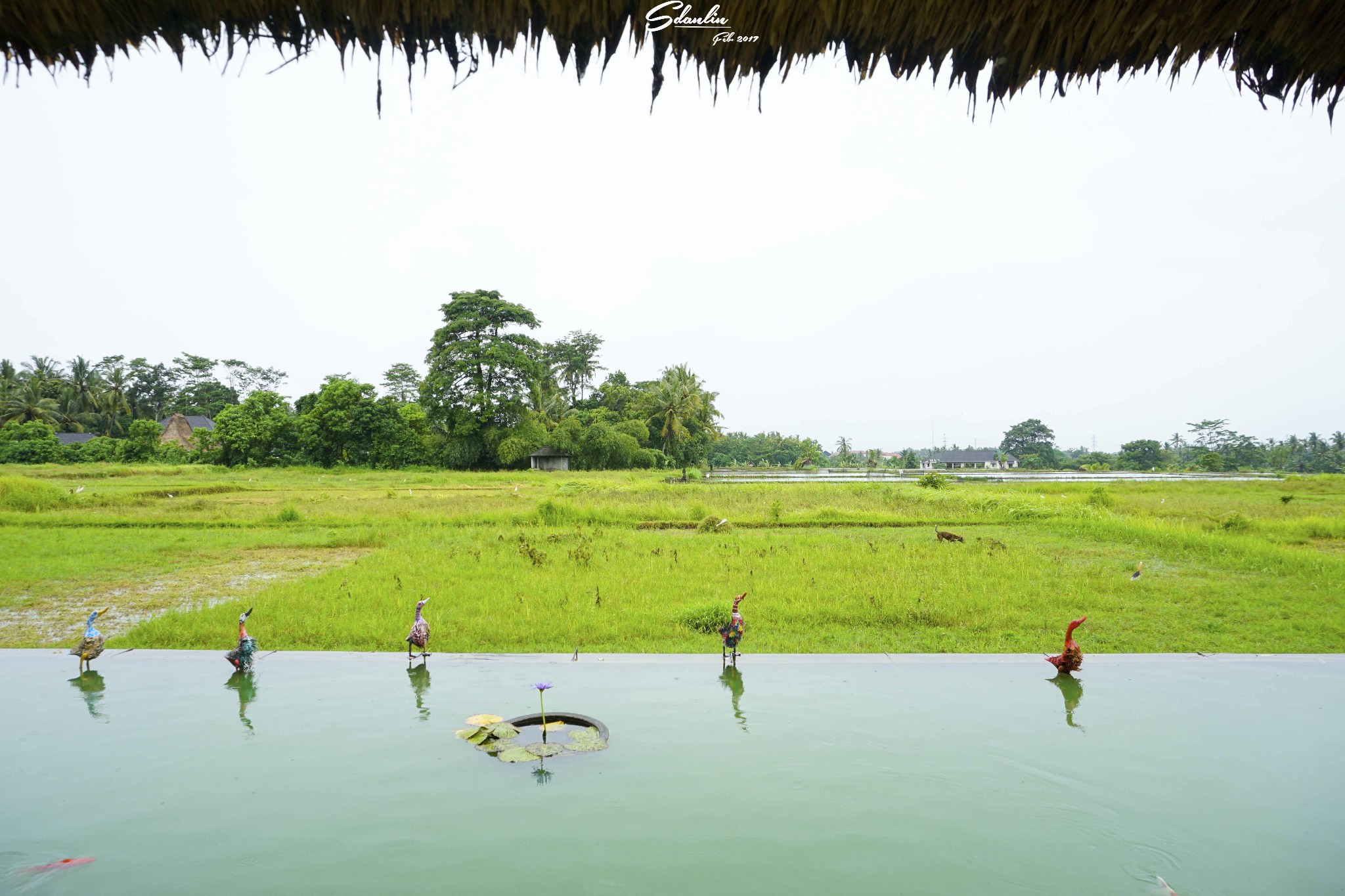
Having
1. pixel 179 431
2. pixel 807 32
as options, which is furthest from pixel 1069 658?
pixel 179 431

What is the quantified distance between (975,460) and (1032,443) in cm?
750

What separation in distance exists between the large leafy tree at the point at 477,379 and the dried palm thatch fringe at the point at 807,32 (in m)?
36.4

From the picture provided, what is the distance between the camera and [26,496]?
16891 mm

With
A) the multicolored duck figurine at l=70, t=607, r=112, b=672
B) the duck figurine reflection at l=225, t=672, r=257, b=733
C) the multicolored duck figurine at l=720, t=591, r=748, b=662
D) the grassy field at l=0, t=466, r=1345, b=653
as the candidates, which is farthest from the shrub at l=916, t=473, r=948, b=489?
the multicolored duck figurine at l=70, t=607, r=112, b=672

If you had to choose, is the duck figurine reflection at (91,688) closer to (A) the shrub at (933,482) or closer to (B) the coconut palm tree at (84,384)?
(A) the shrub at (933,482)

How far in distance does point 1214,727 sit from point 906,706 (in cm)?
157

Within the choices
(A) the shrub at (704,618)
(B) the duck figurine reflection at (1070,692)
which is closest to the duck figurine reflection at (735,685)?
(A) the shrub at (704,618)

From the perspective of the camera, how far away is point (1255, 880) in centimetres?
252

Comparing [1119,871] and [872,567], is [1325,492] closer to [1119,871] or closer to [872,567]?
[872,567]

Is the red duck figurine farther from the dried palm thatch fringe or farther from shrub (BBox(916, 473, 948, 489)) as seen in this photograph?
shrub (BBox(916, 473, 948, 489))

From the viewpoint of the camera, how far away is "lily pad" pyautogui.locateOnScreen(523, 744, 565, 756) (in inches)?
135

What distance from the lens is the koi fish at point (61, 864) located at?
250 centimetres

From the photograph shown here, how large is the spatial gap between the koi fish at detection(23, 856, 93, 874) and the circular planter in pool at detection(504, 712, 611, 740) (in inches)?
66.0

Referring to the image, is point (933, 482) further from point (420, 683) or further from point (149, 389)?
point (149, 389)
